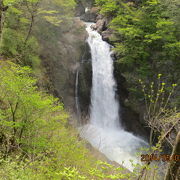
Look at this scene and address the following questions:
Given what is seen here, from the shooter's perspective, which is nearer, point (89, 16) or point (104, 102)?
point (104, 102)

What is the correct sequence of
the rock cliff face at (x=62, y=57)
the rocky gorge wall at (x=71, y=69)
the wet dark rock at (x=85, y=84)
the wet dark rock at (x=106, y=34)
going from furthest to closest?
1. the wet dark rock at (x=106, y=34)
2. the wet dark rock at (x=85, y=84)
3. the rocky gorge wall at (x=71, y=69)
4. the rock cliff face at (x=62, y=57)

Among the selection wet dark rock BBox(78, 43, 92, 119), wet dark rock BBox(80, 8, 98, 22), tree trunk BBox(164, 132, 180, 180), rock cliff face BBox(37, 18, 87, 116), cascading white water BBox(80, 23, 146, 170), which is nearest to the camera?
tree trunk BBox(164, 132, 180, 180)

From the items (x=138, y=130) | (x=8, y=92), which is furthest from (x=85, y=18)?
(x=8, y=92)

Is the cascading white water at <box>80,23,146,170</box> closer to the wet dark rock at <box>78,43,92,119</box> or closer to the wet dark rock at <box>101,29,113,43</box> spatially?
the wet dark rock at <box>78,43,92,119</box>

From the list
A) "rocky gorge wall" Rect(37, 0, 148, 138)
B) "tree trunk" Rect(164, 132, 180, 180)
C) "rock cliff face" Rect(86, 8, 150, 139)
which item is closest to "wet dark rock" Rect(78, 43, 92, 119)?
"rocky gorge wall" Rect(37, 0, 148, 138)

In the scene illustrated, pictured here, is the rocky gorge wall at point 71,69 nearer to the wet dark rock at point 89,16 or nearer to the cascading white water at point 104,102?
the cascading white water at point 104,102

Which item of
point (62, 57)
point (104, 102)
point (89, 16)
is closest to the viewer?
point (62, 57)

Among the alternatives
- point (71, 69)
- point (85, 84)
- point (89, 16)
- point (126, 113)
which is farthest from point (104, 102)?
point (89, 16)

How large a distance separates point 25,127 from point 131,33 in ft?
34.1

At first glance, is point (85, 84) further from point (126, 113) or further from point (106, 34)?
point (106, 34)

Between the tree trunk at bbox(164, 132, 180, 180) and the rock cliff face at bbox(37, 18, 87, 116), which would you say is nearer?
the tree trunk at bbox(164, 132, 180, 180)

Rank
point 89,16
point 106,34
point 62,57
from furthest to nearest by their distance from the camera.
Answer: point 89,16 < point 106,34 < point 62,57

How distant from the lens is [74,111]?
14641 mm

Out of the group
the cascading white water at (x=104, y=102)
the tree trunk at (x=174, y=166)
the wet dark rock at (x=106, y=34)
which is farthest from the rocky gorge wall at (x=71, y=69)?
the tree trunk at (x=174, y=166)
